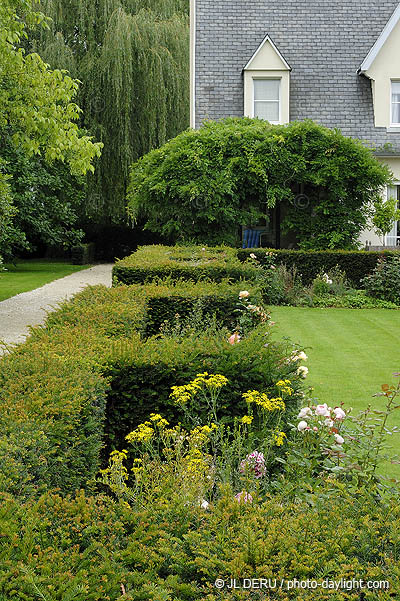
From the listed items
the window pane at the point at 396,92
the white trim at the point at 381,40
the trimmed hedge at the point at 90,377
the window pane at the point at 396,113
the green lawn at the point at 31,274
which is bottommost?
the trimmed hedge at the point at 90,377

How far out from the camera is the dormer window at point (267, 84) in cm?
2008

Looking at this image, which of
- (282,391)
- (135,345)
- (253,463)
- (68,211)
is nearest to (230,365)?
(282,391)

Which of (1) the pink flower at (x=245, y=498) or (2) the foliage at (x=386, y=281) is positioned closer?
(1) the pink flower at (x=245, y=498)

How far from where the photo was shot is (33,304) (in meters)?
14.9

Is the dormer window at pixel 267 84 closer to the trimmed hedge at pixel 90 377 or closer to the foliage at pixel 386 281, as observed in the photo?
the foliage at pixel 386 281

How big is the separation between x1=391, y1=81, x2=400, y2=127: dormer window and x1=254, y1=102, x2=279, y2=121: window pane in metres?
3.60

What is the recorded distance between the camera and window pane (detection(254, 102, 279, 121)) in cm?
2036

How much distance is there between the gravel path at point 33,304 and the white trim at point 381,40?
1019 centimetres

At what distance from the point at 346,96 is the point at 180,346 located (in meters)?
→ 17.5

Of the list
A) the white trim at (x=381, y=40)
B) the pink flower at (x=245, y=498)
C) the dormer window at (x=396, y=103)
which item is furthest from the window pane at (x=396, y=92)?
the pink flower at (x=245, y=498)

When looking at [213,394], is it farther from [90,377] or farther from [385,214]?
[385,214]

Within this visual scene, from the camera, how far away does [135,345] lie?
4.93m

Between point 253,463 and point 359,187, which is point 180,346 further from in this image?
point 359,187

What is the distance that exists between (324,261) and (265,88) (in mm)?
7133
